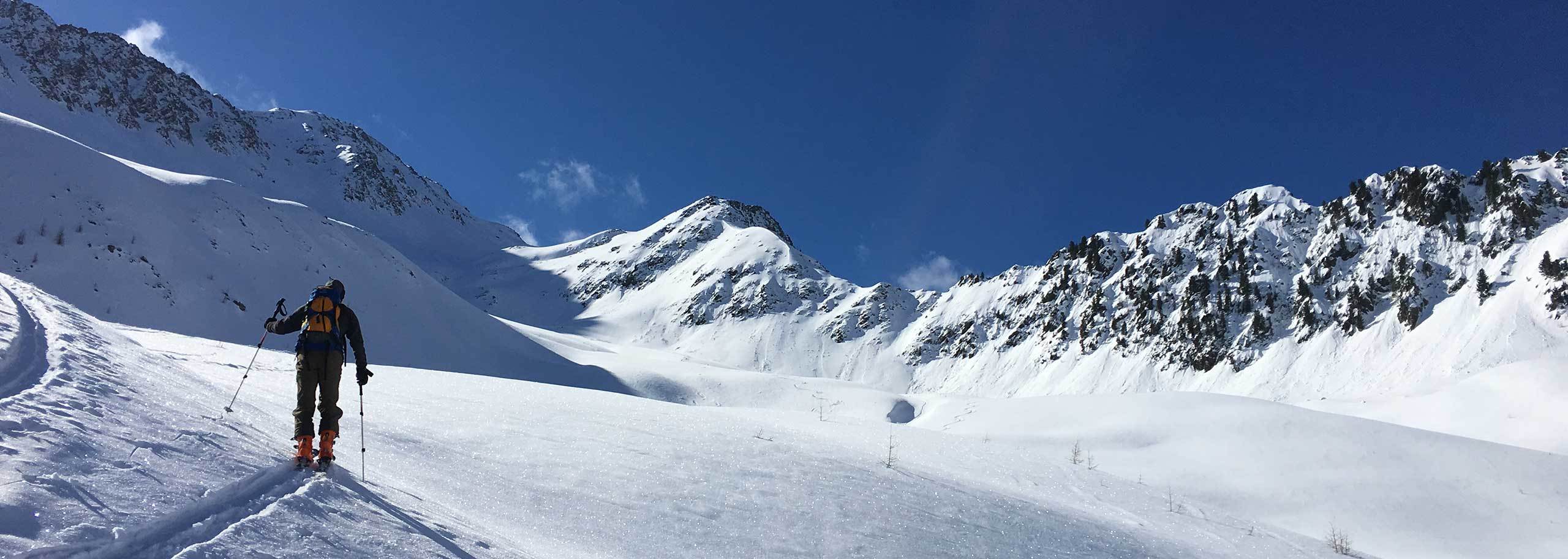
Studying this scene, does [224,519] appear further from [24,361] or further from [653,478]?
[653,478]

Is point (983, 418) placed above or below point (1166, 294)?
below

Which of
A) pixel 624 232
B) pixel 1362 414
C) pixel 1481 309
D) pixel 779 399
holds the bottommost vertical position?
pixel 779 399

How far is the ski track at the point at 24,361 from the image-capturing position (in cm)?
492

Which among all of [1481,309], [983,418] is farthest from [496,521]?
[1481,309]

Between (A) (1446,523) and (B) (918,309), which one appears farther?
(B) (918,309)

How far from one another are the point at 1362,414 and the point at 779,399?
105 feet

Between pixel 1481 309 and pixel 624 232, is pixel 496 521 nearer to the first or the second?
pixel 1481 309

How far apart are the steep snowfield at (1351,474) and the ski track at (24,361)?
517 inches

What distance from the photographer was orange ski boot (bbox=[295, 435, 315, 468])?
5.53m

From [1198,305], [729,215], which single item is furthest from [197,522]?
[729,215]

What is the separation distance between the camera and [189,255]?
26844mm

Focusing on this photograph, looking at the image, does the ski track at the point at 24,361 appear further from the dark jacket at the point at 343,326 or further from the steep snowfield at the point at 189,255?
the steep snowfield at the point at 189,255

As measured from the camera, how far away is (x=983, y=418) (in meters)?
21.2

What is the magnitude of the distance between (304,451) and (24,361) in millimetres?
2388
